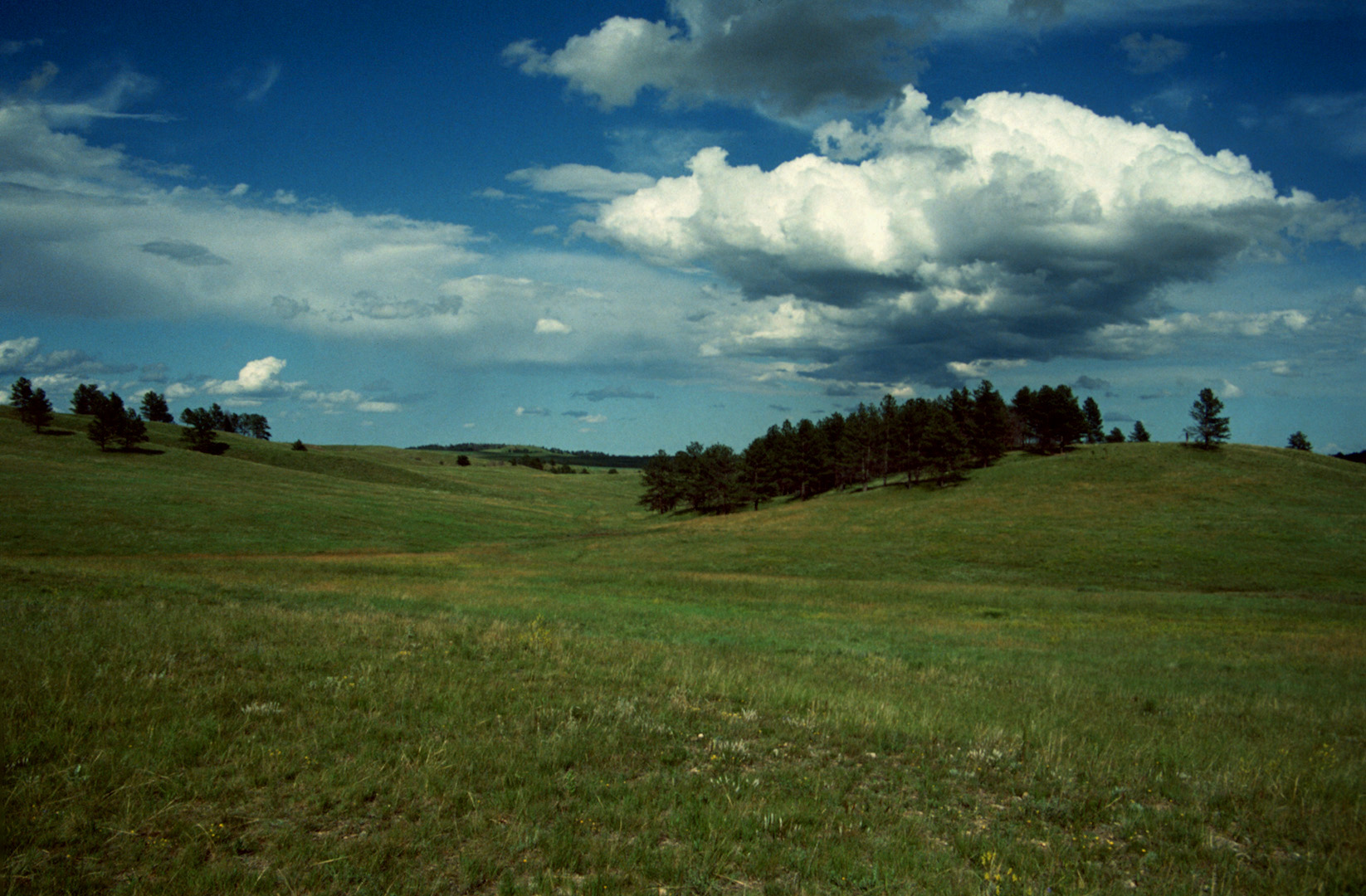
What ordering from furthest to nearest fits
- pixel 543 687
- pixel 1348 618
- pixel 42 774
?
1. pixel 1348 618
2. pixel 543 687
3. pixel 42 774

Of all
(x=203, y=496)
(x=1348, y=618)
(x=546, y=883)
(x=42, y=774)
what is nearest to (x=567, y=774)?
(x=546, y=883)

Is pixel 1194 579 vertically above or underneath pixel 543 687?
underneath

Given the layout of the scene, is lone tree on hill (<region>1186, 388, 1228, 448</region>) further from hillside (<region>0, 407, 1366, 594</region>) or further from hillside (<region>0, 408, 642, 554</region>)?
hillside (<region>0, 408, 642, 554</region>)

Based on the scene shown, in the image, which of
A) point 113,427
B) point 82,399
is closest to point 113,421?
point 113,427

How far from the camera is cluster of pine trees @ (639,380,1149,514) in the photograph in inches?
3730

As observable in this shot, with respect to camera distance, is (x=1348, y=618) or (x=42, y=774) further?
(x=1348, y=618)

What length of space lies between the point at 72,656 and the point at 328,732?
190 inches

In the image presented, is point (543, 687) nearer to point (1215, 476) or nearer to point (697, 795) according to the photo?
point (697, 795)

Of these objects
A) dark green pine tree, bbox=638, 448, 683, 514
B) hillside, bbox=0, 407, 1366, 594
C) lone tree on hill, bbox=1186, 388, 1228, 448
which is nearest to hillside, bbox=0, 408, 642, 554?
hillside, bbox=0, 407, 1366, 594

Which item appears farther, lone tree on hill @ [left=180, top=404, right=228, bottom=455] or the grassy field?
lone tree on hill @ [left=180, top=404, right=228, bottom=455]

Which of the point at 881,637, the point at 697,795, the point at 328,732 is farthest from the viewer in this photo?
the point at 881,637

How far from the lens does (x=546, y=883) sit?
5062 mm

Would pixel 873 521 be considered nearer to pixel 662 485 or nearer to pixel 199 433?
pixel 662 485

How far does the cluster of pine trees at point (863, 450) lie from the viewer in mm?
94750
